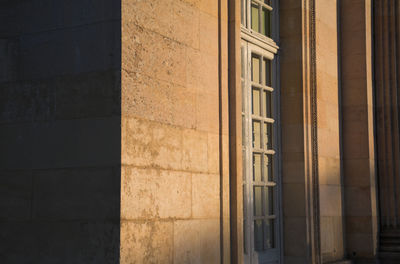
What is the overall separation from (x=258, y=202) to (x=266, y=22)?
230cm

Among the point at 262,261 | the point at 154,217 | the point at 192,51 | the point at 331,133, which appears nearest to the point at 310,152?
the point at 331,133

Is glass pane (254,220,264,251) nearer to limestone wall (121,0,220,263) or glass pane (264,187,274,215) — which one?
glass pane (264,187,274,215)

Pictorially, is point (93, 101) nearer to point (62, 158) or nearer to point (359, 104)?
point (62, 158)

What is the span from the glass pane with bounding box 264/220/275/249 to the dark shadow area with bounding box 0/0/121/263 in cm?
342

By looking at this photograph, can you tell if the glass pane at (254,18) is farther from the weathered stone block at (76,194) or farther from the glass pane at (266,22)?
the weathered stone block at (76,194)

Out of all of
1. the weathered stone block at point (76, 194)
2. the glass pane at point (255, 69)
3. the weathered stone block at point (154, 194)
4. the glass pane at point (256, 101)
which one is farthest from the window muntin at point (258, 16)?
the weathered stone block at point (76, 194)

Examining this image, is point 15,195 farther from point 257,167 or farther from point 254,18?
point 254,18

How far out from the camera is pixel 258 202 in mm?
7730

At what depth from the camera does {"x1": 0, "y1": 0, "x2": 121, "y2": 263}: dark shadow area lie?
15.9 ft

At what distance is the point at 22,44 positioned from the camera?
537cm

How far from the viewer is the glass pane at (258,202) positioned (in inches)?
302

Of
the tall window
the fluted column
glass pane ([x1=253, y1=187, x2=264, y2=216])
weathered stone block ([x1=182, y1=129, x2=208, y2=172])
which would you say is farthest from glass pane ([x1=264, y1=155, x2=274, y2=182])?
the fluted column

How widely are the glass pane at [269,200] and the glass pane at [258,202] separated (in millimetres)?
132

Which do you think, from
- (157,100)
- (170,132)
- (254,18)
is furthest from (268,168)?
(157,100)
